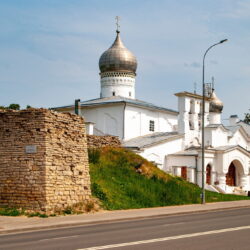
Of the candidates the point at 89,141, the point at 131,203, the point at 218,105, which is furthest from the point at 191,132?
the point at 131,203

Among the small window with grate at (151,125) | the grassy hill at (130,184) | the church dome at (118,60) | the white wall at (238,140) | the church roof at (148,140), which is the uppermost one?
the church dome at (118,60)

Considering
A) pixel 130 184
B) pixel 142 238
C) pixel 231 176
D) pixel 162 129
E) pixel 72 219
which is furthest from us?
pixel 162 129

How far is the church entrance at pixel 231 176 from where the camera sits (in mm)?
47356

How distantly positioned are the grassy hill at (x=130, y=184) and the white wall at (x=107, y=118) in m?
16.0

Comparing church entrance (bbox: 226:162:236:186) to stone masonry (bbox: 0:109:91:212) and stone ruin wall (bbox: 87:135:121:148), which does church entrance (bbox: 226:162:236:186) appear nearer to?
stone ruin wall (bbox: 87:135:121:148)

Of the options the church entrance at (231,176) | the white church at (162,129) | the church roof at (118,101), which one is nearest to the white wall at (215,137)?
the white church at (162,129)

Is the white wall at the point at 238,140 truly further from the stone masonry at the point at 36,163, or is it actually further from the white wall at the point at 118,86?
the stone masonry at the point at 36,163

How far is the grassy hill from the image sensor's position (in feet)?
78.6

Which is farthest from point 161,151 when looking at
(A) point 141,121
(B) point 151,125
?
(B) point 151,125

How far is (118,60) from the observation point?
48.6m


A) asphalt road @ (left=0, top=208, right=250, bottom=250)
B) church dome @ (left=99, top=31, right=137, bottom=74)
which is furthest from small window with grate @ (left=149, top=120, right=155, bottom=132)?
asphalt road @ (left=0, top=208, right=250, bottom=250)

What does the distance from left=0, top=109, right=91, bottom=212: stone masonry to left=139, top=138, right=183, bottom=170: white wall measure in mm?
19553

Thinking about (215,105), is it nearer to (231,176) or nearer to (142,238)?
(231,176)

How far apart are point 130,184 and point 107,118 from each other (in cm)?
2158
